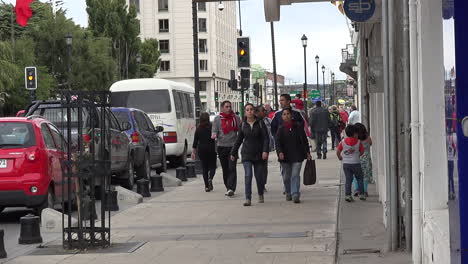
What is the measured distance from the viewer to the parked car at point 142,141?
21.0 meters

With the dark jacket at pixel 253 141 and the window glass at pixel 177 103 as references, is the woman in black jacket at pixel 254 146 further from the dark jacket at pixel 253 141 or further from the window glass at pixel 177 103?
the window glass at pixel 177 103

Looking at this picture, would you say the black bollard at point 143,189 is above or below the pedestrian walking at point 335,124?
below

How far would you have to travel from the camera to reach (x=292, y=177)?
15.5m

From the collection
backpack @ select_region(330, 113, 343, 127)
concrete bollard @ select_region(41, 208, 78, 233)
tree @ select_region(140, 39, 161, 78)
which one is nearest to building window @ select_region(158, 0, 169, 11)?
Result: tree @ select_region(140, 39, 161, 78)

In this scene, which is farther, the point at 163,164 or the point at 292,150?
the point at 163,164

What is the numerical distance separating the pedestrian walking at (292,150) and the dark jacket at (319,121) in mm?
12505

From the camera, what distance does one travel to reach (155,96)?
2786cm

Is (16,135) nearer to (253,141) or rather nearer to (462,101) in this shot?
(253,141)

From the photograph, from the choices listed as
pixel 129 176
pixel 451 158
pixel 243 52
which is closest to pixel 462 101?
pixel 451 158

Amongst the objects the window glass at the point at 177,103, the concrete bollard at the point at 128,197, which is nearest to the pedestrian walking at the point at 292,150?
the concrete bollard at the point at 128,197

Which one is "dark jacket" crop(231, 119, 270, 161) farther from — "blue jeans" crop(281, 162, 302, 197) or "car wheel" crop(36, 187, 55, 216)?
"car wheel" crop(36, 187, 55, 216)

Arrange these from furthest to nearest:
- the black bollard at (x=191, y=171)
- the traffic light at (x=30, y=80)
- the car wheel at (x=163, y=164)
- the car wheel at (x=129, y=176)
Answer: the traffic light at (x=30, y=80)
the car wheel at (x=163, y=164)
the black bollard at (x=191, y=171)
the car wheel at (x=129, y=176)

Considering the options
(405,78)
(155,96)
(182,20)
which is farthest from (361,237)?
(182,20)

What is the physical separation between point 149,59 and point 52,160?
82.5 meters
